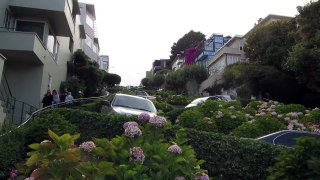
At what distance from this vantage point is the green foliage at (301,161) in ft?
12.9

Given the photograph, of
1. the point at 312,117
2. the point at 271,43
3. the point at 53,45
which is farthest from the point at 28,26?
the point at 271,43

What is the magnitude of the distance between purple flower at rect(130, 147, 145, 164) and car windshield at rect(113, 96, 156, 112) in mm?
11342

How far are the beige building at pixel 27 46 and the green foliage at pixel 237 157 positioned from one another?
41.7ft

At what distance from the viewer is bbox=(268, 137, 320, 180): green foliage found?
3.94 metres

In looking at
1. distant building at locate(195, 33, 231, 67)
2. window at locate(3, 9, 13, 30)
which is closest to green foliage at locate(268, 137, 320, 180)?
window at locate(3, 9, 13, 30)

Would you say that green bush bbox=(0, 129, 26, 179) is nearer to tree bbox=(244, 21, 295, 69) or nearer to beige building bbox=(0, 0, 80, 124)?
beige building bbox=(0, 0, 80, 124)

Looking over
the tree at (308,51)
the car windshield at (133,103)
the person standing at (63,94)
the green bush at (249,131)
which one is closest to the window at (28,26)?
the person standing at (63,94)

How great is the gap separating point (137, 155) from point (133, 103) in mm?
11834

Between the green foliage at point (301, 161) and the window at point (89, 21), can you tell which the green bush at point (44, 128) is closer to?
the green foliage at point (301, 161)

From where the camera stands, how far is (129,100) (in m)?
15.7

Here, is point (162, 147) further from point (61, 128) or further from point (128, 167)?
point (61, 128)

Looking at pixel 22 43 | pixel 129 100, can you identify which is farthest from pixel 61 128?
pixel 22 43

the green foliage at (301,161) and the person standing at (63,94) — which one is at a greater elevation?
the person standing at (63,94)

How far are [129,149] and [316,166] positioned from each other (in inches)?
66.5
